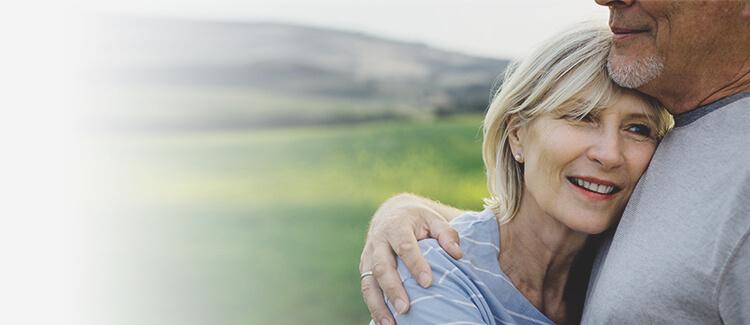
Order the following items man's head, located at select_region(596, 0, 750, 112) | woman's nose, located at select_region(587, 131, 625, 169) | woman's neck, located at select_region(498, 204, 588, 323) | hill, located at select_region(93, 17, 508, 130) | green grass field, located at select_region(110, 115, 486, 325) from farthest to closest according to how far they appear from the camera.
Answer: hill, located at select_region(93, 17, 508, 130), green grass field, located at select_region(110, 115, 486, 325), woman's neck, located at select_region(498, 204, 588, 323), woman's nose, located at select_region(587, 131, 625, 169), man's head, located at select_region(596, 0, 750, 112)

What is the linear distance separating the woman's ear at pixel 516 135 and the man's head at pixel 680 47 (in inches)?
12.4

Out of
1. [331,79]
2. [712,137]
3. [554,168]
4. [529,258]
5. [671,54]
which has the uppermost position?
[671,54]

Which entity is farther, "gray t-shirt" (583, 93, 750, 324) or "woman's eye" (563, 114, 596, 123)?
"woman's eye" (563, 114, 596, 123)

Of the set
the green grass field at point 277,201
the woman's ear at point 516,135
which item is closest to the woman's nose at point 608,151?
the woman's ear at point 516,135

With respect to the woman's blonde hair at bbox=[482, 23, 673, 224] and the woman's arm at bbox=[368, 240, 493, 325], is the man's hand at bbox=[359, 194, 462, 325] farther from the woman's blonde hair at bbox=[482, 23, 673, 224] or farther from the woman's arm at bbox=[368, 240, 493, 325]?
the woman's blonde hair at bbox=[482, 23, 673, 224]

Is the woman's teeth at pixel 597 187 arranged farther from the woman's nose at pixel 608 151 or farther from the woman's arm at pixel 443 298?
the woman's arm at pixel 443 298

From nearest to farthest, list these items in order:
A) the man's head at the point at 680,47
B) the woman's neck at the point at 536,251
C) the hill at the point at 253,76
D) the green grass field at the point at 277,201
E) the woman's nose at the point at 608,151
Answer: the man's head at the point at 680,47 < the woman's nose at the point at 608,151 < the woman's neck at the point at 536,251 < the green grass field at the point at 277,201 < the hill at the point at 253,76

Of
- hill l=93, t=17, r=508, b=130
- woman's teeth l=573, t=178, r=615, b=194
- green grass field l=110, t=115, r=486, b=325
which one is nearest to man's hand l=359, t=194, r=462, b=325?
woman's teeth l=573, t=178, r=615, b=194

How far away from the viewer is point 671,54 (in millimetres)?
2189

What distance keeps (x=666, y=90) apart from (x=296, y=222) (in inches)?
289

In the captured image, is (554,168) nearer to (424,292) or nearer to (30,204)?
(424,292)

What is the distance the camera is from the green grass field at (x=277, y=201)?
7676 millimetres

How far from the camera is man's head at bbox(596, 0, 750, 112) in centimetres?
215

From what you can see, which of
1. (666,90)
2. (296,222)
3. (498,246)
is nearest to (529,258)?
(498,246)
